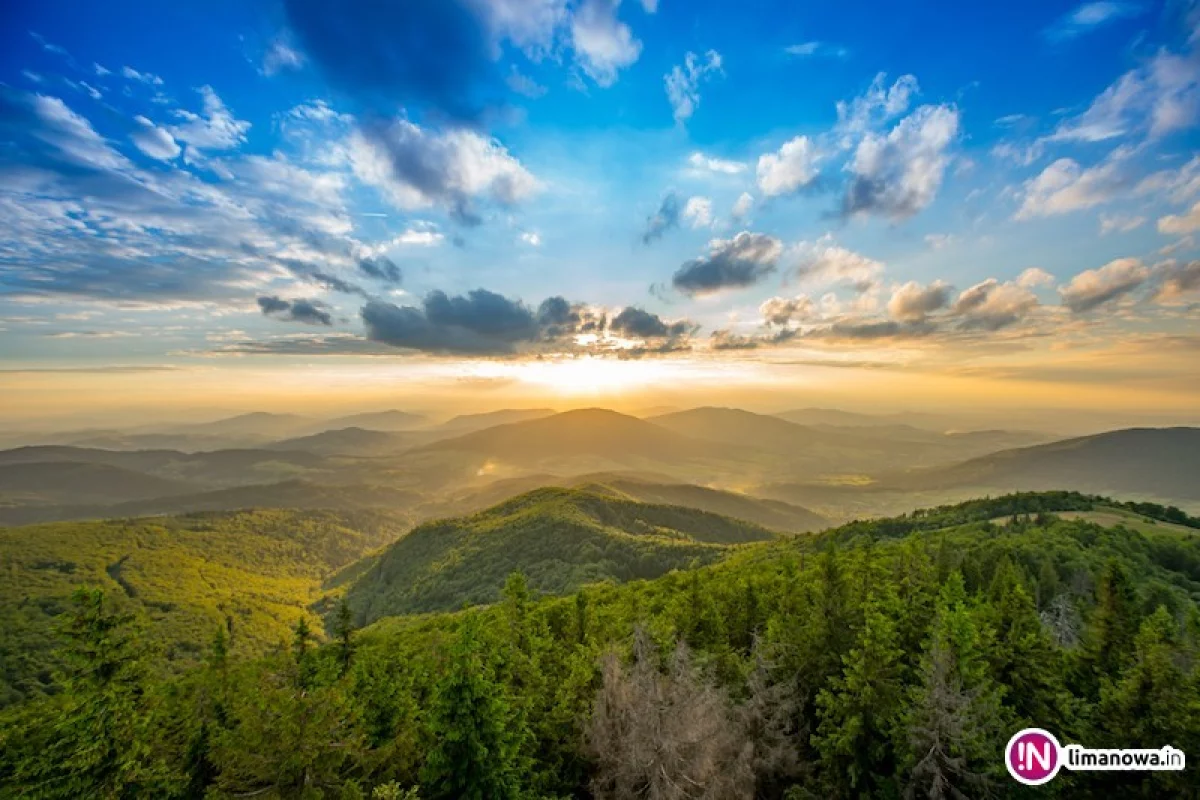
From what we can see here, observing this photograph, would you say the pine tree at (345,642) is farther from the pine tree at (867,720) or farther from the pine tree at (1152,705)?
the pine tree at (1152,705)

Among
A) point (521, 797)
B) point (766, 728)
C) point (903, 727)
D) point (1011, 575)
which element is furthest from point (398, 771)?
point (1011, 575)

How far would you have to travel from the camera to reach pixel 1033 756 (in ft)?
85.4

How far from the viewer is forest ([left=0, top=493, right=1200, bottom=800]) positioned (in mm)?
19484

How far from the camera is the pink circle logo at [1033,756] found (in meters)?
25.4

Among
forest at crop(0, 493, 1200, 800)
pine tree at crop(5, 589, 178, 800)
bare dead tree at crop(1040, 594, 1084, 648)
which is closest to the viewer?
pine tree at crop(5, 589, 178, 800)

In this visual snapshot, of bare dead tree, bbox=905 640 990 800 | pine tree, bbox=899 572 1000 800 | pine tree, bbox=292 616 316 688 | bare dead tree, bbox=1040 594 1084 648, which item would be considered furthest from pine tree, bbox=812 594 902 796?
pine tree, bbox=292 616 316 688

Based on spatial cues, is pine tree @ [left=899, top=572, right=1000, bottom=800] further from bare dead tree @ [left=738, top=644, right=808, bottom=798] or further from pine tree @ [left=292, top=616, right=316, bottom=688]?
pine tree @ [left=292, top=616, right=316, bottom=688]

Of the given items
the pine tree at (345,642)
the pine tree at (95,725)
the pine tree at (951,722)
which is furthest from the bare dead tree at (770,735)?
the pine tree at (345,642)

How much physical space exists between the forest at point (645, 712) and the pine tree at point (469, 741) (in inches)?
4.0

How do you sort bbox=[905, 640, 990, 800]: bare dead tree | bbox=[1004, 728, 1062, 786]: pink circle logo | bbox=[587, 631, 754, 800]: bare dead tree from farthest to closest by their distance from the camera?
bbox=[1004, 728, 1062, 786]: pink circle logo → bbox=[905, 640, 990, 800]: bare dead tree → bbox=[587, 631, 754, 800]: bare dead tree

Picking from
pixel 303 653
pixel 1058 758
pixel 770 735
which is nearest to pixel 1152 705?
pixel 1058 758

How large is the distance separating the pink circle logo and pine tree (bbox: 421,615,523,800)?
79.3ft

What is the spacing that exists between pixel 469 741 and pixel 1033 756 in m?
27.9

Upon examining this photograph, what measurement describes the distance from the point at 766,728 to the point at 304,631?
3326cm
